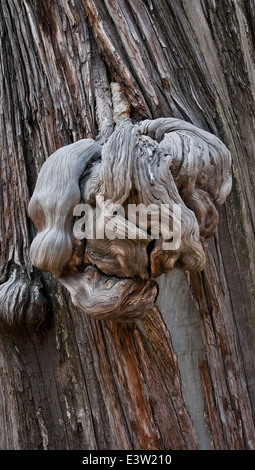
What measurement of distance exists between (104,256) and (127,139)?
24 centimetres

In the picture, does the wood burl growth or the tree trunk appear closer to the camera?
the wood burl growth

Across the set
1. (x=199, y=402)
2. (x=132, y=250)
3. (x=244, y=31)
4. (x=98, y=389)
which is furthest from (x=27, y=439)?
(x=244, y=31)

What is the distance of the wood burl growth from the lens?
842 millimetres

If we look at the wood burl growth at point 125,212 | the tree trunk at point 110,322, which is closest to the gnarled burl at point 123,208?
the wood burl growth at point 125,212

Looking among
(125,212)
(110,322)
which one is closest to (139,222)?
(125,212)

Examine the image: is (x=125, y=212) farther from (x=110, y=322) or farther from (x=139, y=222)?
(x=110, y=322)

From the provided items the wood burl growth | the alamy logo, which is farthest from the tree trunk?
the alamy logo

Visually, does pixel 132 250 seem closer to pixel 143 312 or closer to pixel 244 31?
pixel 143 312

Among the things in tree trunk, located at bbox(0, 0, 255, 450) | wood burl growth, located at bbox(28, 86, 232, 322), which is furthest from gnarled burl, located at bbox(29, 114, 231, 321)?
tree trunk, located at bbox(0, 0, 255, 450)

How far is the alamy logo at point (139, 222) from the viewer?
0.83m

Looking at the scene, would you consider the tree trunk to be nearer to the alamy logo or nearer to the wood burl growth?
the wood burl growth

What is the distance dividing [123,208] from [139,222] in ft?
0.14

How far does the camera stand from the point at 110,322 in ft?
3.66

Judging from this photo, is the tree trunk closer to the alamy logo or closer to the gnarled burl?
the gnarled burl
